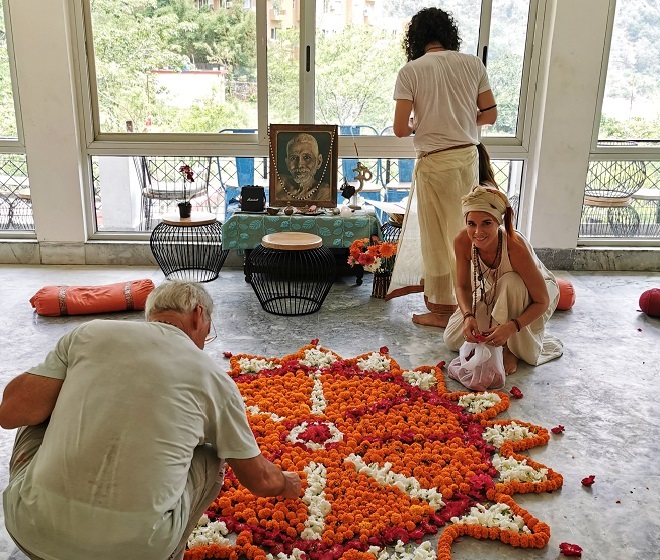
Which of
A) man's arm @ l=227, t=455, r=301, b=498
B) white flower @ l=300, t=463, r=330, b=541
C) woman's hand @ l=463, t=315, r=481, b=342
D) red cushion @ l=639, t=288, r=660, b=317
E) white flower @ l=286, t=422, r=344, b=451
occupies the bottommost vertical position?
white flower @ l=286, t=422, r=344, b=451

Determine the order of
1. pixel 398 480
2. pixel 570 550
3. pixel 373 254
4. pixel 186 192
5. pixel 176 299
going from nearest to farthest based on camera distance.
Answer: pixel 176 299 < pixel 570 550 < pixel 398 480 < pixel 373 254 < pixel 186 192

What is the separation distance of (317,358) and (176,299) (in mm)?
1778

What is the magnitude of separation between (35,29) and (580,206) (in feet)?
13.8

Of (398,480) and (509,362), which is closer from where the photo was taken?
(398,480)

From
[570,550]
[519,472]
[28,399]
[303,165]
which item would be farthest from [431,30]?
[28,399]

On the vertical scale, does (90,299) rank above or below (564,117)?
below

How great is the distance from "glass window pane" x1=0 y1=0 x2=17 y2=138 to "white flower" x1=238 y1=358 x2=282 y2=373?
10.1 ft

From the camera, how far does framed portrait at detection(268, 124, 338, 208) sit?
4.88 m

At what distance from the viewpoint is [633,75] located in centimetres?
503

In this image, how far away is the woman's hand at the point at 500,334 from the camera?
3094 mm

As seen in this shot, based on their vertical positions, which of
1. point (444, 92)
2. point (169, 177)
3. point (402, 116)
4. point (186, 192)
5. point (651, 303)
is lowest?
point (651, 303)

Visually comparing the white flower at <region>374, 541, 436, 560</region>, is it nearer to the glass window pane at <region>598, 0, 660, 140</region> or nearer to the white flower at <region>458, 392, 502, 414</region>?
the white flower at <region>458, 392, 502, 414</region>

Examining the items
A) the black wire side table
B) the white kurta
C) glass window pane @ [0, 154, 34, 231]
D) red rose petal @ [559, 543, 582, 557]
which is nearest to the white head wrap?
the white kurta

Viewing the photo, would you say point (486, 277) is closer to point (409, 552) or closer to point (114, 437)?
point (409, 552)
